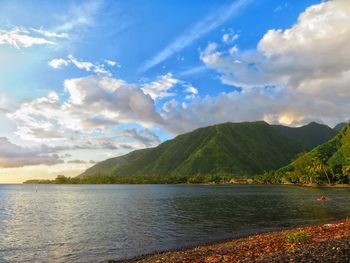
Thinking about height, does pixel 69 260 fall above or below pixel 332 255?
below

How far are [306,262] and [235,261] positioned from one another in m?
6.43

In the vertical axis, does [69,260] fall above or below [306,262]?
below

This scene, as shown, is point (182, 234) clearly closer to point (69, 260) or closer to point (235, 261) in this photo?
point (69, 260)

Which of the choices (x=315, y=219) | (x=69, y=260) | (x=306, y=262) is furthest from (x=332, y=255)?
(x=315, y=219)

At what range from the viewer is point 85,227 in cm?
7594

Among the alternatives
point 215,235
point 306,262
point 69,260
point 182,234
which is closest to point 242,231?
point 215,235

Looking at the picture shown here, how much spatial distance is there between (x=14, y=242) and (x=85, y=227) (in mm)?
17305

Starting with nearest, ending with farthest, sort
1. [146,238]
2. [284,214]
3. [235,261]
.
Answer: [235,261]
[146,238]
[284,214]

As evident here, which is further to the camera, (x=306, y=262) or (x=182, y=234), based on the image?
(x=182, y=234)

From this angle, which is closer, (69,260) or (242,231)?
(69,260)

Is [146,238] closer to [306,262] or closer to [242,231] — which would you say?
[242,231]

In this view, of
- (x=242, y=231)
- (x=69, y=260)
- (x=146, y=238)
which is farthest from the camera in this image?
(x=242, y=231)

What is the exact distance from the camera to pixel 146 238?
6056 centimetres

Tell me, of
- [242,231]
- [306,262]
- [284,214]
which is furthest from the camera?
[284,214]
